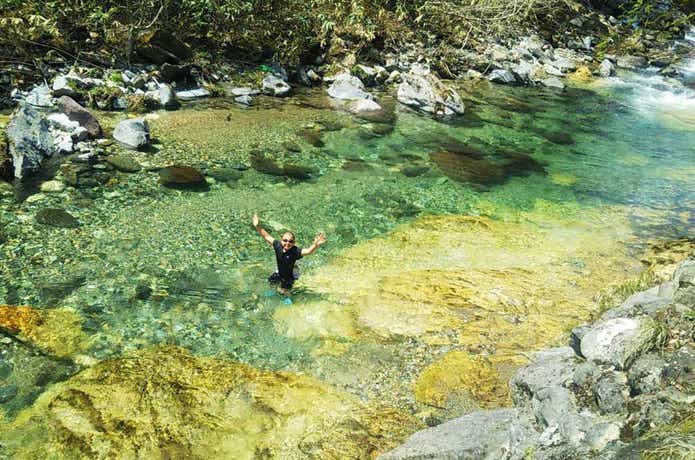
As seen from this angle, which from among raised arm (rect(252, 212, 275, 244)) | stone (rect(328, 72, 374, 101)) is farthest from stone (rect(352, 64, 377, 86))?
raised arm (rect(252, 212, 275, 244))

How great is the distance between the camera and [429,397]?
5.97 meters

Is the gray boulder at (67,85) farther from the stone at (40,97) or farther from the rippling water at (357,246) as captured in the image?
the rippling water at (357,246)

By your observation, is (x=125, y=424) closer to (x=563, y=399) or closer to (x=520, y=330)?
(x=563, y=399)

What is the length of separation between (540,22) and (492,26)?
9.63m

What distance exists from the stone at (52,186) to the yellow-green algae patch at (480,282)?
17.3 ft

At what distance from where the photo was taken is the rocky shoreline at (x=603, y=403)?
3613 millimetres

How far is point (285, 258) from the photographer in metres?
7.42

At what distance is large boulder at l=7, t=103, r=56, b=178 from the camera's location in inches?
381

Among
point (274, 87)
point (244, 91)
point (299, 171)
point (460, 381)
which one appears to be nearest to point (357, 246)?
point (299, 171)

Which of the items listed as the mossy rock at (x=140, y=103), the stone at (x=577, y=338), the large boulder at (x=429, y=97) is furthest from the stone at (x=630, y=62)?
the stone at (x=577, y=338)

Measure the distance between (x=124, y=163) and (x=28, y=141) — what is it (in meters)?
1.78

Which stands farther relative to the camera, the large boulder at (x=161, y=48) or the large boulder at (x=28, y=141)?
the large boulder at (x=161, y=48)

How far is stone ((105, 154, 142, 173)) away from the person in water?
464 centimetres

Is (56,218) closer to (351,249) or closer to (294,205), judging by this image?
(294,205)
